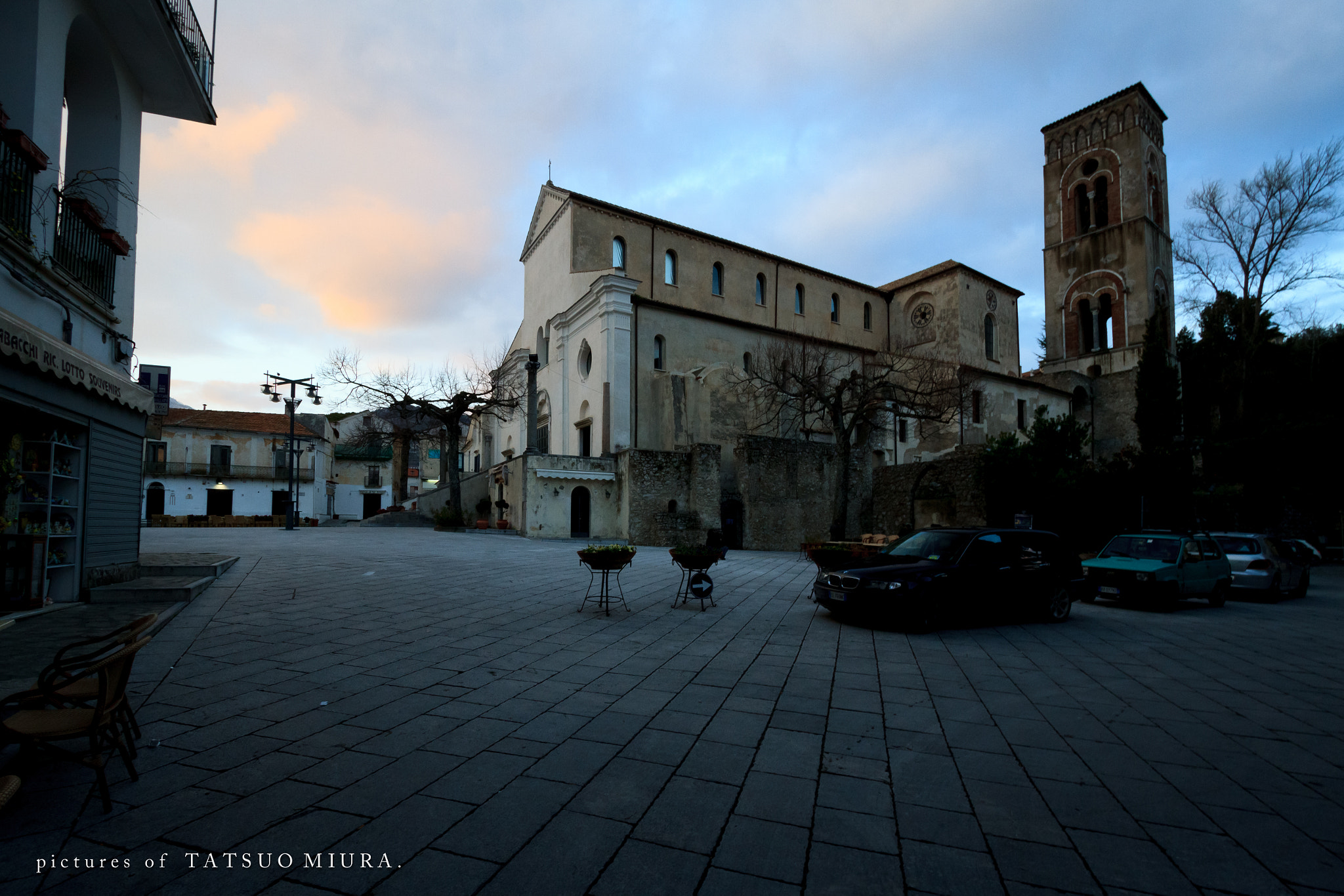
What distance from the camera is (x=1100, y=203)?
1735 inches

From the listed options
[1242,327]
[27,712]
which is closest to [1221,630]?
[27,712]

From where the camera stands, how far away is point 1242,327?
33438 millimetres

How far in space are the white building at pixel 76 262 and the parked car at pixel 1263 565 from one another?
65.2 ft

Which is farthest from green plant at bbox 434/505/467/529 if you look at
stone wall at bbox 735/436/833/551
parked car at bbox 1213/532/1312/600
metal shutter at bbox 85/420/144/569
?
parked car at bbox 1213/532/1312/600

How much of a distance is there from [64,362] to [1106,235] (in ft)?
168

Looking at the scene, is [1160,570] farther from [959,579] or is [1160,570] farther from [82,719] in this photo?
[82,719]

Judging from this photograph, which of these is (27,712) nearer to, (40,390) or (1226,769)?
(40,390)

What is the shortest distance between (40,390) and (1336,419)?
142 feet

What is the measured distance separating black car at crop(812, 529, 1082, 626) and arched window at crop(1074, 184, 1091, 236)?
4333 cm

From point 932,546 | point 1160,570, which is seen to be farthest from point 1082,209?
point 932,546

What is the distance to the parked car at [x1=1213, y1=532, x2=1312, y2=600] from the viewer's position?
1398 centimetres

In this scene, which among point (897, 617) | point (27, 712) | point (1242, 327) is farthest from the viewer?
point (1242, 327)

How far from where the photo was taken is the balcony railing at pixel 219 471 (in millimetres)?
45500

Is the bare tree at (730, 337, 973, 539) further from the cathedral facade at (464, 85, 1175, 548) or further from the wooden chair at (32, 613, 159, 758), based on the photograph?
the wooden chair at (32, 613, 159, 758)
